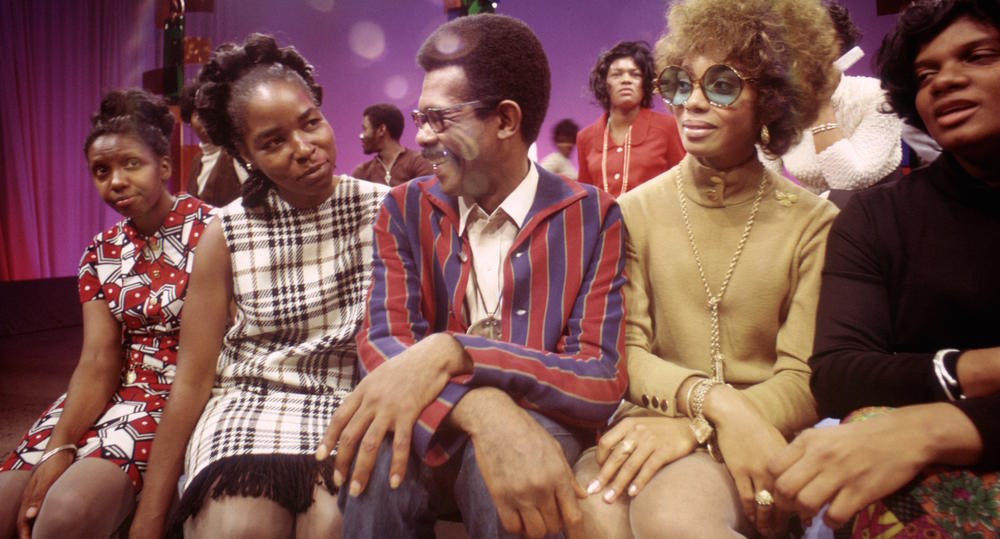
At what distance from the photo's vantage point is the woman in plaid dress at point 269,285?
68.3 inches

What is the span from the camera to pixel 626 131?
4.12 metres

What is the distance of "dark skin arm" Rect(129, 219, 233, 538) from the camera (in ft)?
5.65

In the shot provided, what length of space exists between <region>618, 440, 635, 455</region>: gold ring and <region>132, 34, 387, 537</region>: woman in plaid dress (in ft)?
2.53

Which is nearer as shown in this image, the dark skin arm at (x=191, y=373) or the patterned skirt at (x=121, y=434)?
the dark skin arm at (x=191, y=373)

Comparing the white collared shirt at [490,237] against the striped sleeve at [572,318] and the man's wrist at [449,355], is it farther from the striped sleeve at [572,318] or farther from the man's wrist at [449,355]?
the man's wrist at [449,355]

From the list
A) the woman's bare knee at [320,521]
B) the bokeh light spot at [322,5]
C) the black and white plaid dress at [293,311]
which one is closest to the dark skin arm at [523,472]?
the woman's bare knee at [320,521]

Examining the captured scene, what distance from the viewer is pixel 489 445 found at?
4.11 feet

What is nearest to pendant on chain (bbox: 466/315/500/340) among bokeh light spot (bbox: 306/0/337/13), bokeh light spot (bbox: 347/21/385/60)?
bokeh light spot (bbox: 347/21/385/60)

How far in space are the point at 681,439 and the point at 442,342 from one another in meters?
0.57

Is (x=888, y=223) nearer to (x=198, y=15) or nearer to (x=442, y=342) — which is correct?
(x=442, y=342)

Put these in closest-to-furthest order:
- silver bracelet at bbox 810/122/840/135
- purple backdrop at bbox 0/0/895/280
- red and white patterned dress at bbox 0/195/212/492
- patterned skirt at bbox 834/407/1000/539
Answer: patterned skirt at bbox 834/407/1000/539, red and white patterned dress at bbox 0/195/212/492, silver bracelet at bbox 810/122/840/135, purple backdrop at bbox 0/0/895/280

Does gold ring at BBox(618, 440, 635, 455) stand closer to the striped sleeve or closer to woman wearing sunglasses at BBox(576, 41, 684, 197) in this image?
the striped sleeve

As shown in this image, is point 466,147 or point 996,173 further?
point 466,147

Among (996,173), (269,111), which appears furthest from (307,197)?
(996,173)
